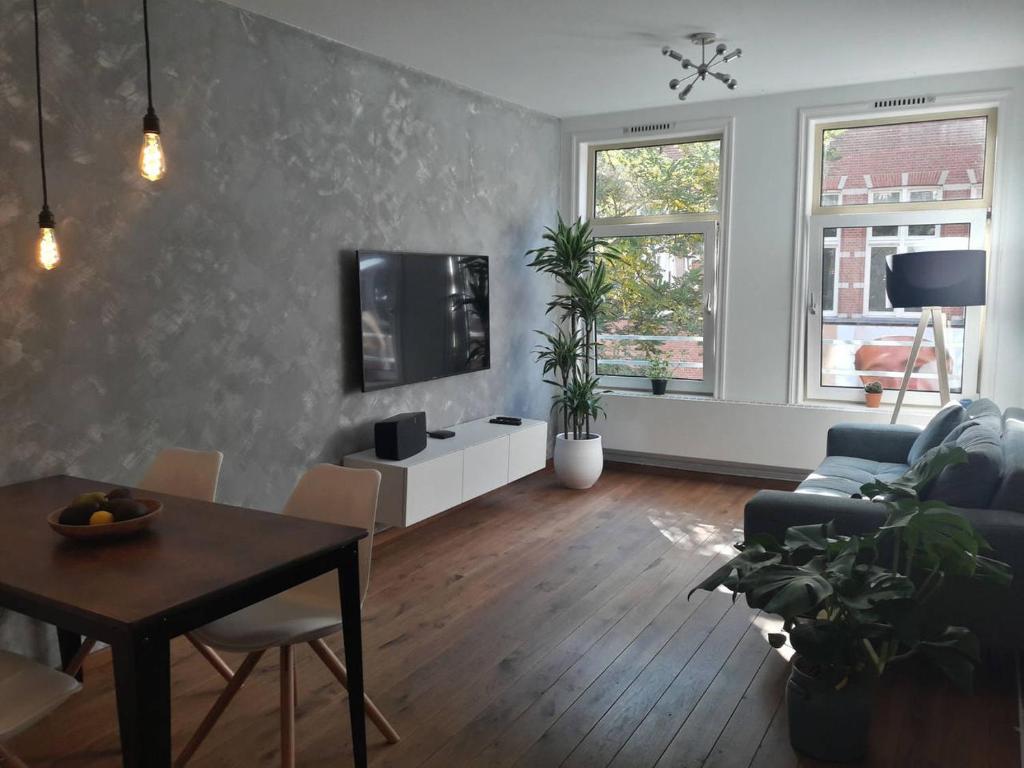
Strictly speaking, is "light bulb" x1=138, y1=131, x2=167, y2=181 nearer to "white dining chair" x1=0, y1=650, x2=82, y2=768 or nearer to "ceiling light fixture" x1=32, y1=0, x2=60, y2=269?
"ceiling light fixture" x1=32, y1=0, x2=60, y2=269

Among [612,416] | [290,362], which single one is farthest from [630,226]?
[290,362]

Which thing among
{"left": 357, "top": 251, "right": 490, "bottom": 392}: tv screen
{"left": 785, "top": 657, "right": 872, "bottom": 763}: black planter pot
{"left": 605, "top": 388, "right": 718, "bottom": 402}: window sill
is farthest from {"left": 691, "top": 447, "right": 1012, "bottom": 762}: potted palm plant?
{"left": 605, "top": 388, "right": 718, "bottom": 402}: window sill

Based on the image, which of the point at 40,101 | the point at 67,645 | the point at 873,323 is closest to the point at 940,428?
the point at 873,323

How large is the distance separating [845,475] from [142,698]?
11.5 feet

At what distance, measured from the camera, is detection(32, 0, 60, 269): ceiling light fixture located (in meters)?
2.69

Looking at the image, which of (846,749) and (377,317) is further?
(377,317)

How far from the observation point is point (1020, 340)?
16.7 ft

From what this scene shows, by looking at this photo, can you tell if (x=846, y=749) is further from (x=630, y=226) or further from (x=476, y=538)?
(x=630, y=226)

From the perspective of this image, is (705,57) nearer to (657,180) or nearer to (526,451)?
(657,180)

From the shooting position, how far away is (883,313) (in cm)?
558

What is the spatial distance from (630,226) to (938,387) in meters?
2.44

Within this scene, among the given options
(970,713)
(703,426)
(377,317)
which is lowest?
(970,713)

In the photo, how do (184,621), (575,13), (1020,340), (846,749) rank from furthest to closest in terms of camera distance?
(1020,340), (575,13), (846,749), (184,621)

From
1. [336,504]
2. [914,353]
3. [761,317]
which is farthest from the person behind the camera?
[761,317]
